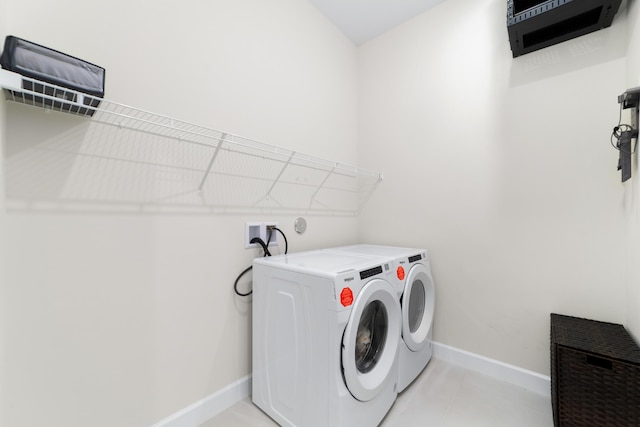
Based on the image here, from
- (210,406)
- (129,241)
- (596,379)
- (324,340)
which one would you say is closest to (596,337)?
(596,379)

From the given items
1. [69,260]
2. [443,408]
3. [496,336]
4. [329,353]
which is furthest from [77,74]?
[496,336]

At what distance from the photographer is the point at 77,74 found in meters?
0.88

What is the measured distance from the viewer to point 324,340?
119 cm

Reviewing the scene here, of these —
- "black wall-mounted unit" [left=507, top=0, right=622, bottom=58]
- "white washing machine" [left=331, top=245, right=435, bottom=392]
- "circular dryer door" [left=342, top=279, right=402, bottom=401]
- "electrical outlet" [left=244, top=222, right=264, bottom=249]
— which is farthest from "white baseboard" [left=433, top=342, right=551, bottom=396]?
"black wall-mounted unit" [left=507, top=0, right=622, bottom=58]

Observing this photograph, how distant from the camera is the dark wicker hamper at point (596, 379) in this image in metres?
1.13

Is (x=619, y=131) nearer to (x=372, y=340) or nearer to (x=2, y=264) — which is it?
(x=372, y=340)

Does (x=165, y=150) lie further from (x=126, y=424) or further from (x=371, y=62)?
(x=371, y=62)

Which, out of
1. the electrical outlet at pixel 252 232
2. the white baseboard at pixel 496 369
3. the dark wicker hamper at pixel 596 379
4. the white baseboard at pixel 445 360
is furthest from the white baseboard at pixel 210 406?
the dark wicker hamper at pixel 596 379

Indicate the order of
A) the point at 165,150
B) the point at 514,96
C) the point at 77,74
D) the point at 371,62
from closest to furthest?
the point at 77,74
the point at 165,150
the point at 514,96
the point at 371,62

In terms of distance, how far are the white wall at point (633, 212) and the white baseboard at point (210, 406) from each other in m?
2.07

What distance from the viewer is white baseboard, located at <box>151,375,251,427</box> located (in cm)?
135

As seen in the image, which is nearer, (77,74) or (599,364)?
(77,74)

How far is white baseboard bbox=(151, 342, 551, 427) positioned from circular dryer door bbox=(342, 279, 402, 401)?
754 mm

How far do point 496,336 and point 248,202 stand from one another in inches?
76.5
